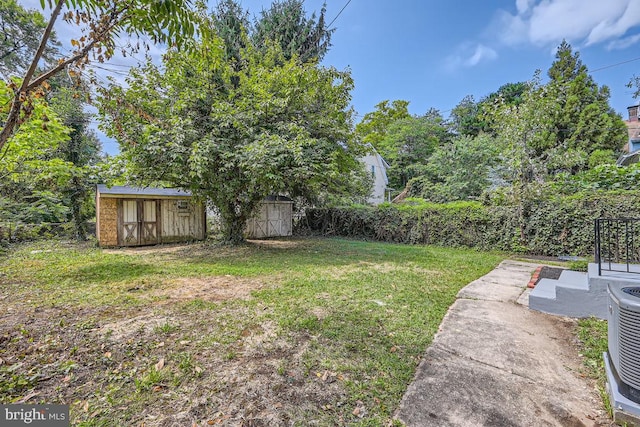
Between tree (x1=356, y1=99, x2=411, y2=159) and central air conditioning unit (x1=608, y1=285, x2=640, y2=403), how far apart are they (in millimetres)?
17867

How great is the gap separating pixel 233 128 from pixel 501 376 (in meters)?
7.99

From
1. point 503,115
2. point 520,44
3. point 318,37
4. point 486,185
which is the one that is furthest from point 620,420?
point 318,37

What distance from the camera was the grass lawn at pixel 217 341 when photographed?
196 cm

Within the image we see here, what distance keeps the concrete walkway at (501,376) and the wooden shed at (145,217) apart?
9.64 metres

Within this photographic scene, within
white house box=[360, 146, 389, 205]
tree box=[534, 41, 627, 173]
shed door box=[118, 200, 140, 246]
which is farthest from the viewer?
white house box=[360, 146, 389, 205]

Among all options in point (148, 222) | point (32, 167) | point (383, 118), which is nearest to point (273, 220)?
point (148, 222)

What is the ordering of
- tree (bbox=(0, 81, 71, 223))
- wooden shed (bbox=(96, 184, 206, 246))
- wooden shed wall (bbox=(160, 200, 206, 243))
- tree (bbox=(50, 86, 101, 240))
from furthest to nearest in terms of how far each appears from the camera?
1. wooden shed wall (bbox=(160, 200, 206, 243))
2. tree (bbox=(50, 86, 101, 240))
3. wooden shed (bbox=(96, 184, 206, 246))
4. tree (bbox=(0, 81, 71, 223))

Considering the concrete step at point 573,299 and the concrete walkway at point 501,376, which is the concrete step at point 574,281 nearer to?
the concrete step at point 573,299

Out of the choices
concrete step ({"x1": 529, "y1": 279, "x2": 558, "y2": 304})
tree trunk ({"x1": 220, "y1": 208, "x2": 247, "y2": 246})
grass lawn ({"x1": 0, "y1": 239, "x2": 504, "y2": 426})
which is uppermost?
tree trunk ({"x1": 220, "y1": 208, "x2": 247, "y2": 246})

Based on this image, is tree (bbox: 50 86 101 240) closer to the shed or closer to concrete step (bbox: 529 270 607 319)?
the shed

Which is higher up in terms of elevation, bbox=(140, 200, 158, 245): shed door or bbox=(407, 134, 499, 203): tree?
bbox=(407, 134, 499, 203): tree

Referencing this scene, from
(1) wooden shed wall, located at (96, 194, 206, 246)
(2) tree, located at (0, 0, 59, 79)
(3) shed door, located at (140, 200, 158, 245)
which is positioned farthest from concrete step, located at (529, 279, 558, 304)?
(2) tree, located at (0, 0, 59, 79)

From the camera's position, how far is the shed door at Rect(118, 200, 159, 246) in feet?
31.8

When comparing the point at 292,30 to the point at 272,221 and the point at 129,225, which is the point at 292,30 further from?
the point at 129,225
